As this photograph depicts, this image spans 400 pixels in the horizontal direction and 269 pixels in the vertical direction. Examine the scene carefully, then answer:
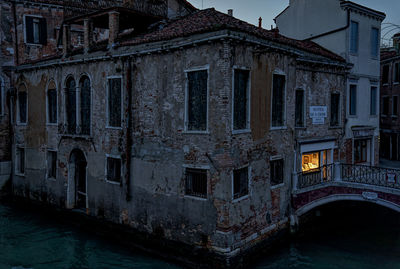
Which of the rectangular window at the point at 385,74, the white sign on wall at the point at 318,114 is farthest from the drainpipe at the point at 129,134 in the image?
the rectangular window at the point at 385,74

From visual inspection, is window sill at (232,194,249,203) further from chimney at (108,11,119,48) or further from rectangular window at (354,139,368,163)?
rectangular window at (354,139,368,163)

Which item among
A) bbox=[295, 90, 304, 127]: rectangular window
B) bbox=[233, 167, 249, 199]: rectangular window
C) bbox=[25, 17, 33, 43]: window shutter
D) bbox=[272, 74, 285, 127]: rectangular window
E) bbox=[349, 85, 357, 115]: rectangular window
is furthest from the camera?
bbox=[25, 17, 33, 43]: window shutter

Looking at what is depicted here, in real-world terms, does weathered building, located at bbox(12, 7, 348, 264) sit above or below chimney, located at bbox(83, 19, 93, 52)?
below

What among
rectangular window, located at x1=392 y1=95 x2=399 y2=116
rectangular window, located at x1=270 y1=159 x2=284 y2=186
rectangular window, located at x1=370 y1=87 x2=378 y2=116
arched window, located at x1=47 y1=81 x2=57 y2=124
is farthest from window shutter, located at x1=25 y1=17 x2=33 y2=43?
rectangular window, located at x1=392 y1=95 x2=399 y2=116

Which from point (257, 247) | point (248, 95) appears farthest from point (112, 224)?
point (248, 95)

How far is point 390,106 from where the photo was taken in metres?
23.6

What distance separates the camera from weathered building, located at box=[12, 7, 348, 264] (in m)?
10.3

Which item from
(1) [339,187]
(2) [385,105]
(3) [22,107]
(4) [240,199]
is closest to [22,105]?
(3) [22,107]

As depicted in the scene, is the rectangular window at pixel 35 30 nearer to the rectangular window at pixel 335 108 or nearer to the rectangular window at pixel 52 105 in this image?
the rectangular window at pixel 52 105

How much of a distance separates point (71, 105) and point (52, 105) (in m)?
1.50

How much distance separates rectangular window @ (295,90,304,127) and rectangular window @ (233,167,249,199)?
14.5 feet

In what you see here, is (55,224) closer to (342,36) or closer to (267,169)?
(267,169)

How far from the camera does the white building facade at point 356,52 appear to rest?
16078mm

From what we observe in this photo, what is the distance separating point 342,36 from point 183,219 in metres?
11.4
